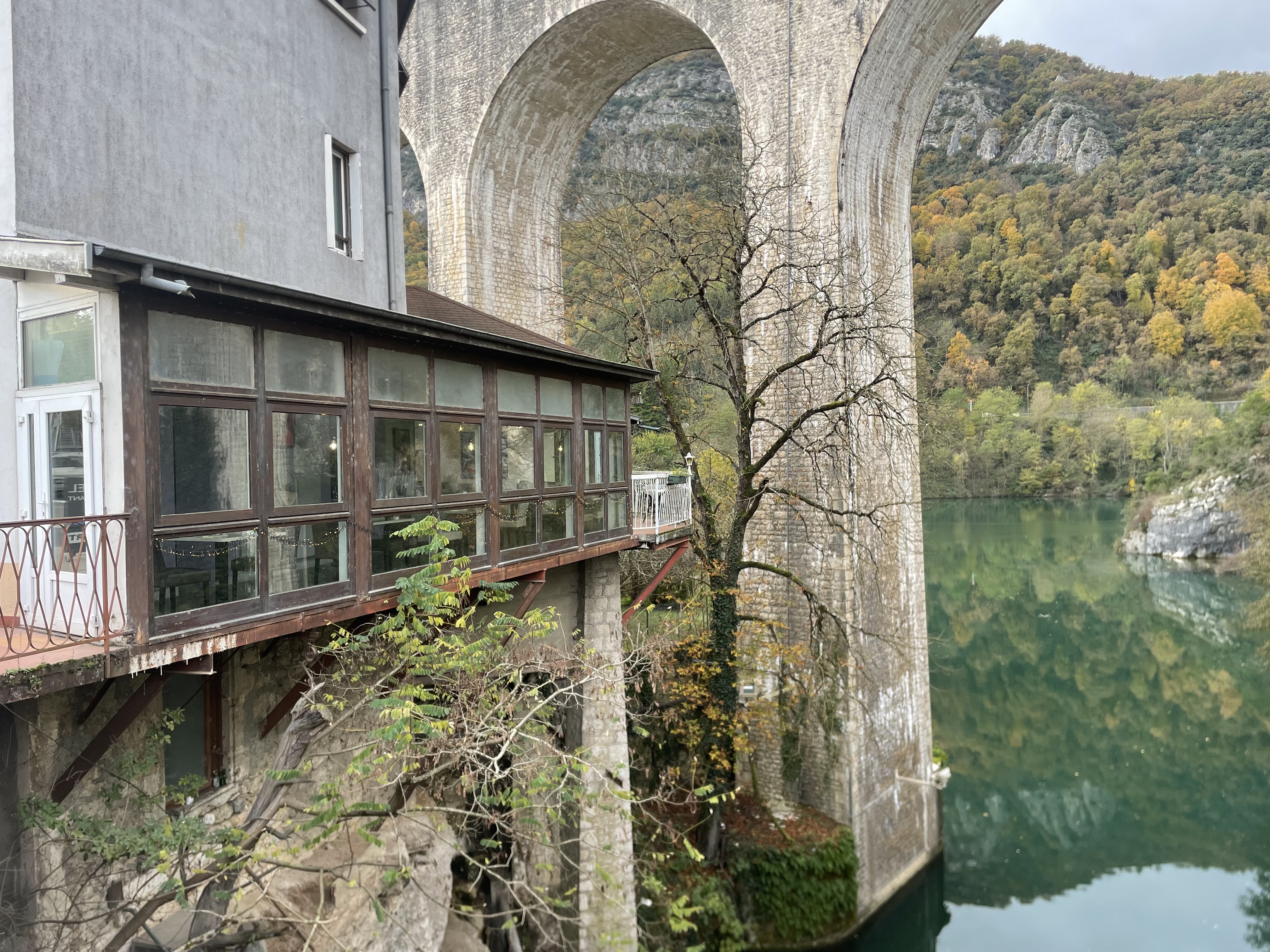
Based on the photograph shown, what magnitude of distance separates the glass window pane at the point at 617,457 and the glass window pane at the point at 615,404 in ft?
0.53

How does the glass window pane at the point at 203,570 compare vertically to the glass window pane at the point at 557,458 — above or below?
below

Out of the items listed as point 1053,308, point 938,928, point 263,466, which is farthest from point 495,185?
point 1053,308

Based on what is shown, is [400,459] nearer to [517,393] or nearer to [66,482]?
[517,393]

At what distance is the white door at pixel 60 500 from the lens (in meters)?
3.74

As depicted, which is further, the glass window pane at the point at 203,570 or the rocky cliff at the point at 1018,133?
the rocky cliff at the point at 1018,133

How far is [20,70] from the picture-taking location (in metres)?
4.58

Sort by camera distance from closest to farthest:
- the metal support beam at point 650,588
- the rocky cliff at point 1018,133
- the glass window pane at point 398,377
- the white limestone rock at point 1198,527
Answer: the glass window pane at point 398,377 < the metal support beam at point 650,588 < the white limestone rock at point 1198,527 < the rocky cliff at point 1018,133

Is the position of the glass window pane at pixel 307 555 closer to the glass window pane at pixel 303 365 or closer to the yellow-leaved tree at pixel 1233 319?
the glass window pane at pixel 303 365

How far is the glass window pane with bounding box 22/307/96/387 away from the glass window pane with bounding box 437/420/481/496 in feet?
7.10

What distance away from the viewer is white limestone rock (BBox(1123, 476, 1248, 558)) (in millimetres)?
32031

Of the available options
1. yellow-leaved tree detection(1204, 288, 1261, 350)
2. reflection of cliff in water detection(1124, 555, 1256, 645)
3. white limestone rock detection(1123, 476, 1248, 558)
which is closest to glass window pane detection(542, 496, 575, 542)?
reflection of cliff in water detection(1124, 555, 1256, 645)

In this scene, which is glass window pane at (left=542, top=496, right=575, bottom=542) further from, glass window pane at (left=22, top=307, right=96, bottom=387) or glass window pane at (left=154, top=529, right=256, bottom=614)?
glass window pane at (left=22, top=307, right=96, bottom=387)

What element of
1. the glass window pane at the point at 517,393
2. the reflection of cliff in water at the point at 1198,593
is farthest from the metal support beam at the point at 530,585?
the reflection of cliff in water at the point at 1198,593

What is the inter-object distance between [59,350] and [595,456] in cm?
459
